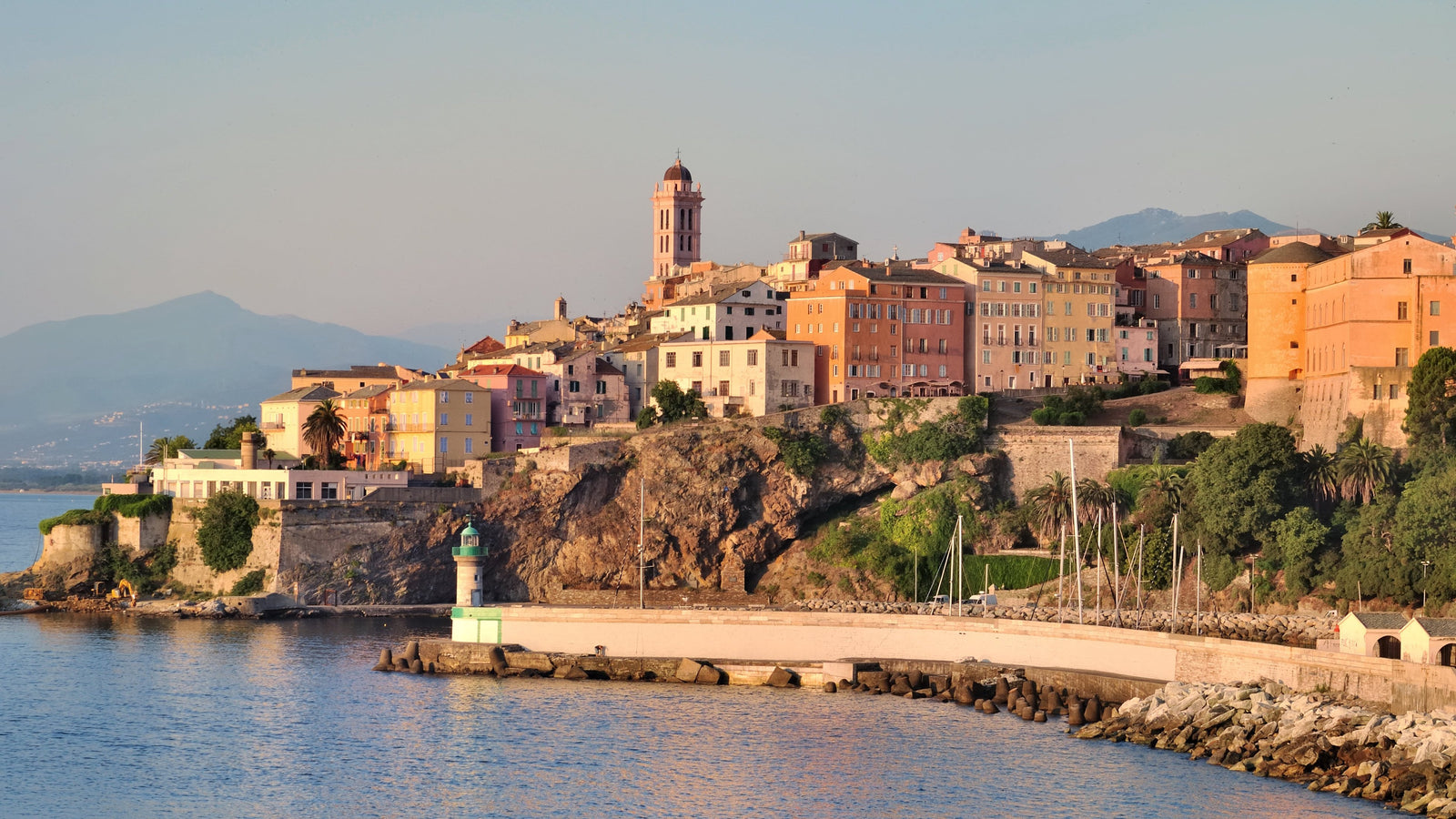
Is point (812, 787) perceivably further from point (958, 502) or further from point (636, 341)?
point (636, 341)

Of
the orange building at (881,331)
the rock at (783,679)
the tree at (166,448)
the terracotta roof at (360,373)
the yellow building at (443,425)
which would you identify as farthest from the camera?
the terracotta roof at (360,373)

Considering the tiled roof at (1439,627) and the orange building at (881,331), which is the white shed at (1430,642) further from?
the orange building at (881,331)

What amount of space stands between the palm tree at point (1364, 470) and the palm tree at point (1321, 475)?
0.29m

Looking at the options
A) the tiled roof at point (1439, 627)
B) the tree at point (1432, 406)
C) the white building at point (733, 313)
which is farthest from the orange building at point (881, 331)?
the tiled roof at point (1439, 627)

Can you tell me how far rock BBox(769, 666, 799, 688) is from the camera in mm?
50750

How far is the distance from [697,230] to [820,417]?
3482 centimetres

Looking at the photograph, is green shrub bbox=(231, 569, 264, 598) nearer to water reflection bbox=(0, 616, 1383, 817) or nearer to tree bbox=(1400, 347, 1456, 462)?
water reflection bbox=(0, 616, 1383, 817)

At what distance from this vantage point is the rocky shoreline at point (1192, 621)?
183 feet

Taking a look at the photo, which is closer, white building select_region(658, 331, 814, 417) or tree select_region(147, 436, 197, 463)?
white building select_region(658, 331, 814, 417)

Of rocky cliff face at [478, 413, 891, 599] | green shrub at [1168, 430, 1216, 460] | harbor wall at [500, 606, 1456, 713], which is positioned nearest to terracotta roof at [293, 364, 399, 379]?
rocky cliff face at [478, 413, 891, 599]

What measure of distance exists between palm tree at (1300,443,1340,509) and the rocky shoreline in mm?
5331

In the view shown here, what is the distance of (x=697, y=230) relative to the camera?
10975cm

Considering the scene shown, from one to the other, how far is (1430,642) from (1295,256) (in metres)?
33.6

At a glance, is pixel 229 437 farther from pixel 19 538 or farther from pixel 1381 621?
pixel 1381 621
